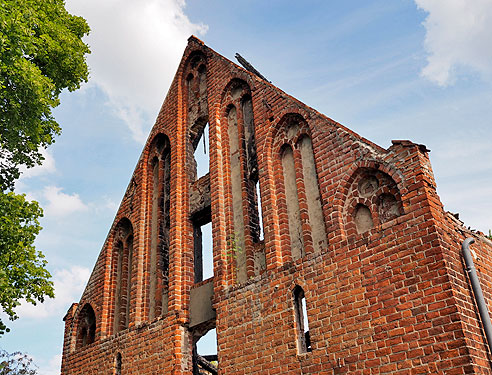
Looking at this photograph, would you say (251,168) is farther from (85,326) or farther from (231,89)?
(85,326)

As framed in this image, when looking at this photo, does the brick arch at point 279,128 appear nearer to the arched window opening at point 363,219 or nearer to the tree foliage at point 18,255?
the arched window opening at point 363,219

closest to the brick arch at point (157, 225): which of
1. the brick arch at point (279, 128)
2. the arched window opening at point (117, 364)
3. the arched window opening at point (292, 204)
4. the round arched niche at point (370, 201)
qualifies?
the arched window opening at point (117, 364)

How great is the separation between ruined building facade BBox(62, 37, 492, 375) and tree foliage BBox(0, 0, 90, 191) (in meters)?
2.45

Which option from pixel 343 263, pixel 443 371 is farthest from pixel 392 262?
pixel 443 371

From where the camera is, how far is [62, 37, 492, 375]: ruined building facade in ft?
19.1

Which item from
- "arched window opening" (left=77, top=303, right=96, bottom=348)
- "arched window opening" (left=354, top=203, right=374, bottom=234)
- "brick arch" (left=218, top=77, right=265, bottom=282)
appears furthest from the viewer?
"arched window opening" (left=77, top=303, right=96, bottom=348)

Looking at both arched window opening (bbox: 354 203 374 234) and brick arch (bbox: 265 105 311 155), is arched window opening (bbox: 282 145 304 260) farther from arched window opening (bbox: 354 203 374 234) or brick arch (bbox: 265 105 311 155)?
arched window opening (bbox: 354 203 374 234)

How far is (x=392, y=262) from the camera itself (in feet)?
19.9

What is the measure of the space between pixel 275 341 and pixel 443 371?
8.49ft

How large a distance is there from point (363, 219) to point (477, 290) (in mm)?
1743

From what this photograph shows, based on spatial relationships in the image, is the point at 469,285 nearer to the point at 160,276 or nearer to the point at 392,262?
the point at 392,262

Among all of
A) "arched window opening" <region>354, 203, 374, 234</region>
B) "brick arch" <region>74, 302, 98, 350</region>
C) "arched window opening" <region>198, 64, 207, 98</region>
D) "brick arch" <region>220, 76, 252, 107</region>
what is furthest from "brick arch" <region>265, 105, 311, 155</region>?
"brick arch" <region>74, 302, 98, 350</region>

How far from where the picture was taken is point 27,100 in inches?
359

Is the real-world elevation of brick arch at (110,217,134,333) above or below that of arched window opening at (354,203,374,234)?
above
